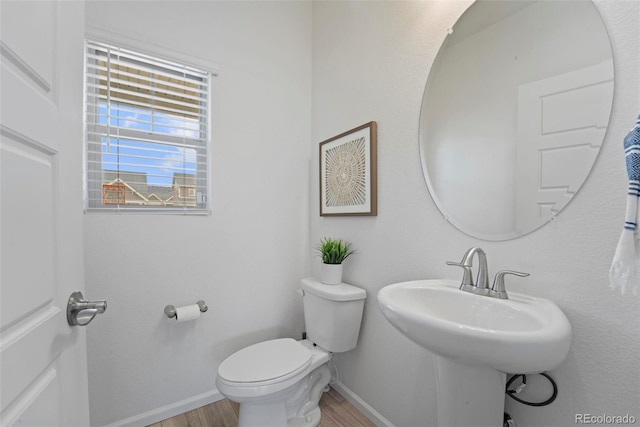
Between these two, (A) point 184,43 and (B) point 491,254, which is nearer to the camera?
(B) point 491,254

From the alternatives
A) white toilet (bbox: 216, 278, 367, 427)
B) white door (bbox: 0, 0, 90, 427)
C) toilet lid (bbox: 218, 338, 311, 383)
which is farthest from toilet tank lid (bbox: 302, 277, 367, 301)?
white door (bbox: 0, 0, 90, 427)

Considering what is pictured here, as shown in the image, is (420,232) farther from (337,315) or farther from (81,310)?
(81,310)

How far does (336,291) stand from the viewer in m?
1.45

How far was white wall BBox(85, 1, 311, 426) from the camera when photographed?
1357 millimetres

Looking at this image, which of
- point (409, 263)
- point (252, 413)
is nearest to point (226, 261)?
Result: point (252, 413)

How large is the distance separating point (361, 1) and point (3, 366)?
1.97m

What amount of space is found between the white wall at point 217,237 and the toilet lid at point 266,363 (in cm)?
36

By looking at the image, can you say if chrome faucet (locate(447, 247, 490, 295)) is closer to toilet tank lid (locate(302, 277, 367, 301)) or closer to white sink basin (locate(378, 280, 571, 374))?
white sink basin (locate(378, 280, 571, 374))

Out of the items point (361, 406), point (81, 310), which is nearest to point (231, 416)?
point (361, 406)

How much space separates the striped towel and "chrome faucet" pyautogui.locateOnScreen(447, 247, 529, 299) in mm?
293

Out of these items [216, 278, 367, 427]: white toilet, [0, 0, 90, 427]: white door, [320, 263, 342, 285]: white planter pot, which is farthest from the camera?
[320, 263, 342, 285]: white planter pot

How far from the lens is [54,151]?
61cm

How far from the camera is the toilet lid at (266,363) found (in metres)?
1.19

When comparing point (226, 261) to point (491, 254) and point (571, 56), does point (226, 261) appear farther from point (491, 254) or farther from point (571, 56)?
point (571, 56)
